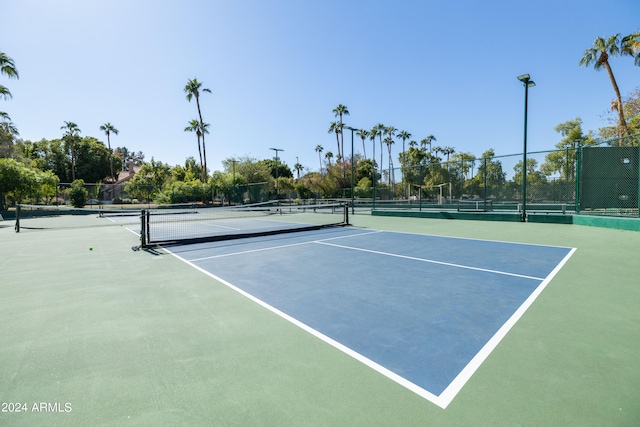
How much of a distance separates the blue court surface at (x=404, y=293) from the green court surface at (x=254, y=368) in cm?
18

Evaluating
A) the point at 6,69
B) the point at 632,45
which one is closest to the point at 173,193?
the point at 6,69

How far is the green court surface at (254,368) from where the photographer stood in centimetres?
210

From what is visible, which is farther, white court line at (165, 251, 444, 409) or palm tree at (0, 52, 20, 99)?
palm tree at (0, 52, 20, 99)

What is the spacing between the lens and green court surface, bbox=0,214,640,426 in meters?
2.10

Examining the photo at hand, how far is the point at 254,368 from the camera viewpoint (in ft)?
8.80

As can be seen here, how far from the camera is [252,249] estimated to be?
862 centimetres

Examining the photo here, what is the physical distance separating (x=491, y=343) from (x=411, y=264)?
11.3 feet

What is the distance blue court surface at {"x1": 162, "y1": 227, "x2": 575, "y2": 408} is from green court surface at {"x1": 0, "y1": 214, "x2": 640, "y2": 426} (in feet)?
0.59

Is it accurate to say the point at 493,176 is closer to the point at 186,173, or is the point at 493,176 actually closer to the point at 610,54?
the point at 610,54

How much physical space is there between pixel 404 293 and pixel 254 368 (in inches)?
102

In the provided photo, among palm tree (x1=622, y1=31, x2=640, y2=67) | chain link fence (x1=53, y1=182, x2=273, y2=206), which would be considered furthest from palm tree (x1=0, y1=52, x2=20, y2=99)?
palm tree (x1=622, y1=31, x2=640, y2=67)

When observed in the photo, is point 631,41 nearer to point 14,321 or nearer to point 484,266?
point 484,266

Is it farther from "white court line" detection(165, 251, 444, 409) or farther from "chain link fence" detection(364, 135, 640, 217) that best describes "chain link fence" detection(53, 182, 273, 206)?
"white court line" detection(165, 251, 444, 409)

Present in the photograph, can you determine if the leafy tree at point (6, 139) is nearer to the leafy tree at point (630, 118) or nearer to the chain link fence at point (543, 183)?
the chain link fence at point (543, 183)
